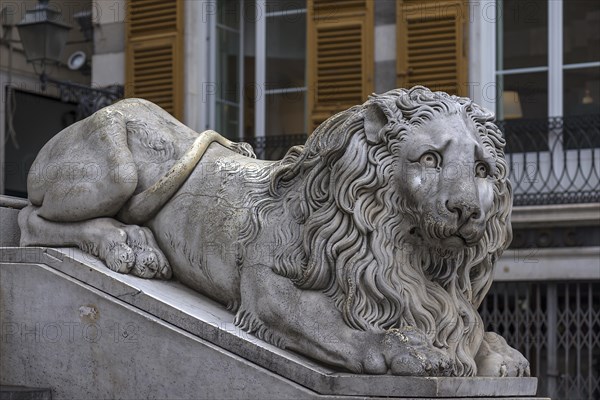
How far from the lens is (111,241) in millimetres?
7133

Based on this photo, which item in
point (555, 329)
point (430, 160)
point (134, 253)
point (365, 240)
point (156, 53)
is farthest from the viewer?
point (156, 53)

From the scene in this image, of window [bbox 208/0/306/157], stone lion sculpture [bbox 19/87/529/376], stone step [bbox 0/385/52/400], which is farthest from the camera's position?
window [bbox 208/0/306/157]

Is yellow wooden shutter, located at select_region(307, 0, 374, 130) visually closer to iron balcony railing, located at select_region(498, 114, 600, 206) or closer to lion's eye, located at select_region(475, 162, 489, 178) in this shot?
iron balcony railing, located at select_region(498, 114, 600, 206)

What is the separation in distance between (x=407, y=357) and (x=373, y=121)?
42.8 inches

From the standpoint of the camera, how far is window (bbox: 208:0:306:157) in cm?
1678

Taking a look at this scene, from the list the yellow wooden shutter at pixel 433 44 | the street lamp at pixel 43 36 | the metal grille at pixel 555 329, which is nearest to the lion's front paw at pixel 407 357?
the metal grille at pixel 555 329

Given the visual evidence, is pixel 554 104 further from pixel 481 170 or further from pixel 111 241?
pixel 481 170

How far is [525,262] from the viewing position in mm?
15000

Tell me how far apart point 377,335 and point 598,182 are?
8.96 meters

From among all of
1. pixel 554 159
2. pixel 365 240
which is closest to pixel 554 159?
pixel 554 159

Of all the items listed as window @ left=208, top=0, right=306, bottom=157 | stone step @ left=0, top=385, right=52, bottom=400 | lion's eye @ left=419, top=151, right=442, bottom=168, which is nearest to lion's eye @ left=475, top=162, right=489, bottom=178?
lion's eye @ left=419, top=151, right=442, bottom=168

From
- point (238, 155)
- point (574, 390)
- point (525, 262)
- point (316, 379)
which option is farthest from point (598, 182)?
point (316, 379)

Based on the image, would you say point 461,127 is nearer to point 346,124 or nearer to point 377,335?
point 346,124

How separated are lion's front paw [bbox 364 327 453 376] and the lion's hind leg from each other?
53.3 inches
